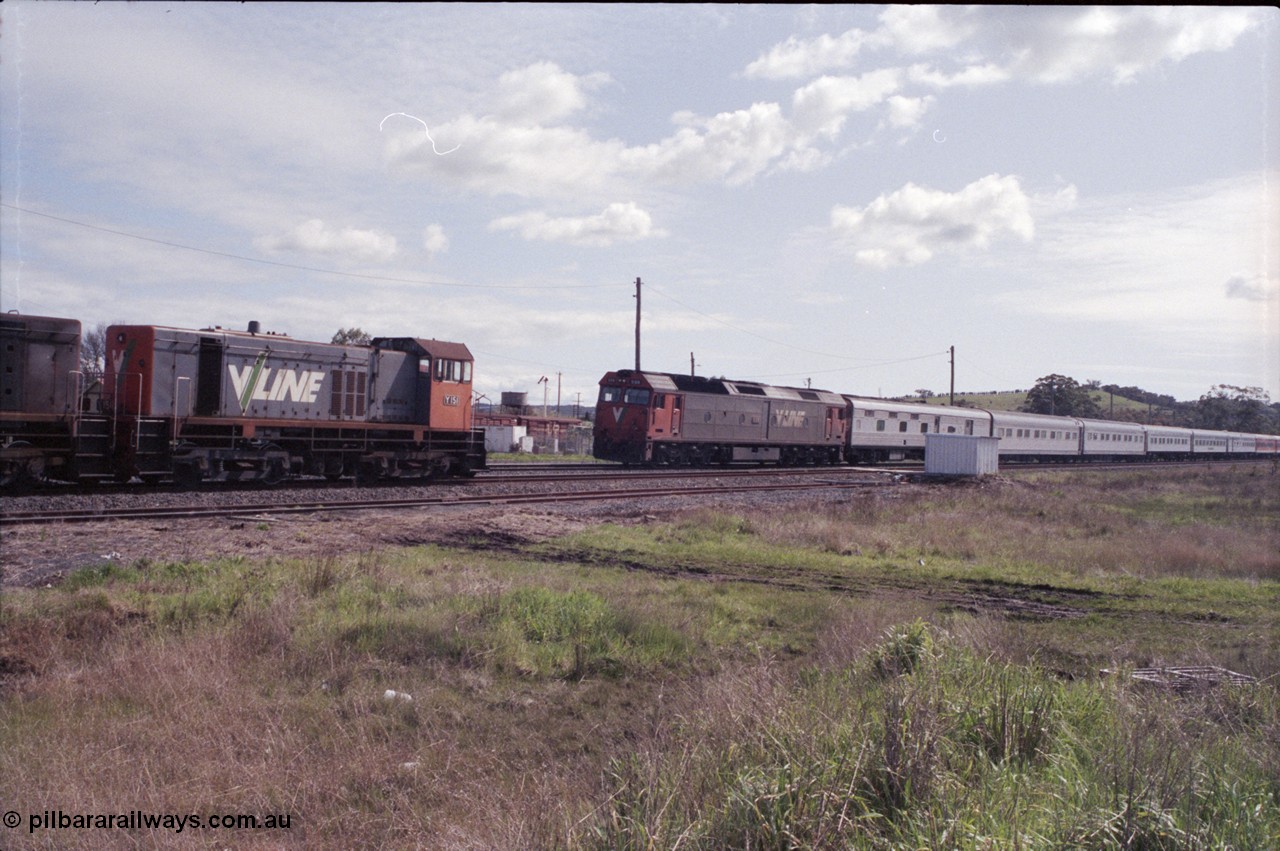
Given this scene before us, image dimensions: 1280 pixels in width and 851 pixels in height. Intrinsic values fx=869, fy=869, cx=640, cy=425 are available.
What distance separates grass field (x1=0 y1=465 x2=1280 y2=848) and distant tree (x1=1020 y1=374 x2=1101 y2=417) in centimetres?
8331

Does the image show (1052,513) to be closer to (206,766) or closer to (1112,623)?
(1112,623)

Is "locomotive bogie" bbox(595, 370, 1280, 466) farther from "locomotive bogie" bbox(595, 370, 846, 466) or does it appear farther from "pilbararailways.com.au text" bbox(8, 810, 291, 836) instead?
"pilbararailways.com.au text" bbox(8, 810, 291, 836)

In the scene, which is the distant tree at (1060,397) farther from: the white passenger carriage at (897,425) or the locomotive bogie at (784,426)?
the white passenger carriage at (897,425)

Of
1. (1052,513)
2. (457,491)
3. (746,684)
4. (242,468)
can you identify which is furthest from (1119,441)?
(746,684)

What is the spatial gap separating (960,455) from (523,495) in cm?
2098

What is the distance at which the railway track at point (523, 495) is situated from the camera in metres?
14.7

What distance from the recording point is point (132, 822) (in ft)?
15.4

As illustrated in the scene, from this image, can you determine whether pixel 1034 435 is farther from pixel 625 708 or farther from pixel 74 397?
pixel 625 708

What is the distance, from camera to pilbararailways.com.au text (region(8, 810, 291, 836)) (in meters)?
4.67

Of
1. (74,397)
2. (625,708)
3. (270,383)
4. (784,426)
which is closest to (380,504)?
(270,383)

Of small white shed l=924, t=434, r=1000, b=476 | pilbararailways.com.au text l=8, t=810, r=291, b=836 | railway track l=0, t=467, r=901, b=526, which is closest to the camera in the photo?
pilbararailways.com.au text l=8, t=810, r=291, b=836

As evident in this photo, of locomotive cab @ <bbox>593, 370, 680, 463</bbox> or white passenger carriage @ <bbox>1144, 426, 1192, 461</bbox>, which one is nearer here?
locomotive cab @ <bbox>593, 370, 680, 463</bbox>

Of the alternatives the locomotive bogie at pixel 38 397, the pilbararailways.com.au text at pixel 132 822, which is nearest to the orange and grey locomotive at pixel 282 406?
the locomotive bogie at pixel 38 397

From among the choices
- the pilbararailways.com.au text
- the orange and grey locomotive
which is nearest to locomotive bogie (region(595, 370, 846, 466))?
the orange and grey locomotive
